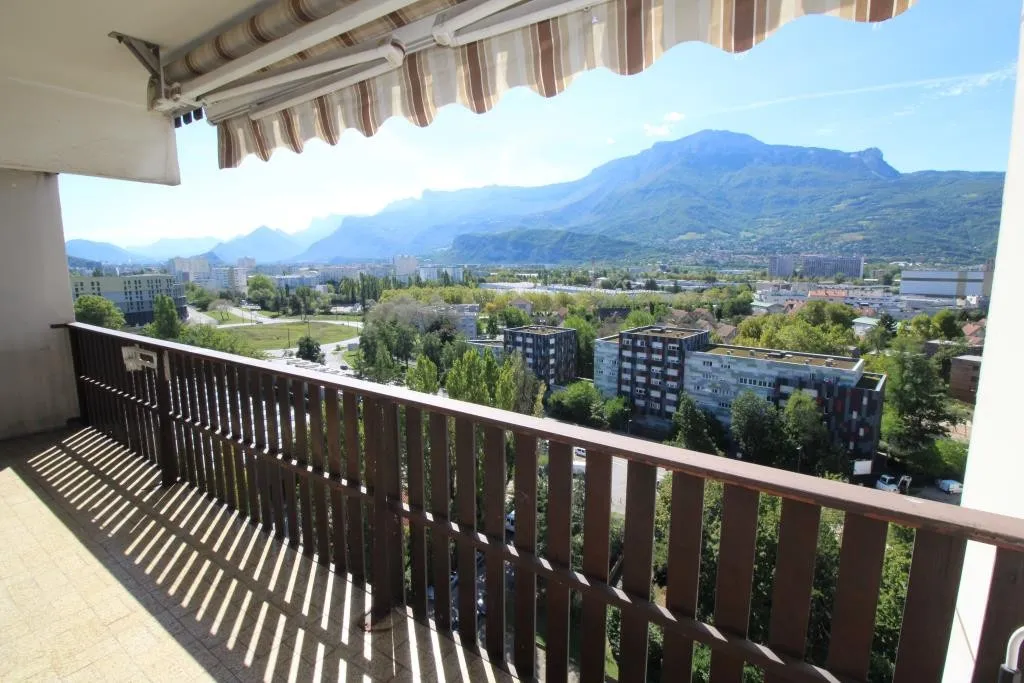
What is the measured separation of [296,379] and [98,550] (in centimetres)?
127

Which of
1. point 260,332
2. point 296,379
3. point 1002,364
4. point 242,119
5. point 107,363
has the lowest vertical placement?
point 260,332

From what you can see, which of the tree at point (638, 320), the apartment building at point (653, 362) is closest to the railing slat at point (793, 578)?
the apartment building at point (653, 362)

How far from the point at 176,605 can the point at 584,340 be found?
17.6 meters

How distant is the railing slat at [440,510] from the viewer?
145 centimetres

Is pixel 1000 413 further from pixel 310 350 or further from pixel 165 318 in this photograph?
pixel 310 350

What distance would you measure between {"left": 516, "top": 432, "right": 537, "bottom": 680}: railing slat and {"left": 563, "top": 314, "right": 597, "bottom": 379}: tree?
56.8 ft

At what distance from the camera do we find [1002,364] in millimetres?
1011

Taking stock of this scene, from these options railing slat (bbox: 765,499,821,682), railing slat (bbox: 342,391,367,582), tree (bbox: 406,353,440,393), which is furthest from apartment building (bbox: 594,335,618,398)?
railing slat (bbox: 765,499,821,682)

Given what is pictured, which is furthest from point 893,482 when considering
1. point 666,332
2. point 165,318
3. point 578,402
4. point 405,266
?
point 165,318

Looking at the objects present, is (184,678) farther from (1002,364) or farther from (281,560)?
(1002,364)

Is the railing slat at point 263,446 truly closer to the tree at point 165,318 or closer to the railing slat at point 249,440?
the railing slat at point 249,440

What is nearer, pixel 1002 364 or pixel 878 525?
pixel 878 525

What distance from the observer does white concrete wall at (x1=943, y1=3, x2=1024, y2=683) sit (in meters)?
0.94

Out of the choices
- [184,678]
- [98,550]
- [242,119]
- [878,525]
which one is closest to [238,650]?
[184,678]
